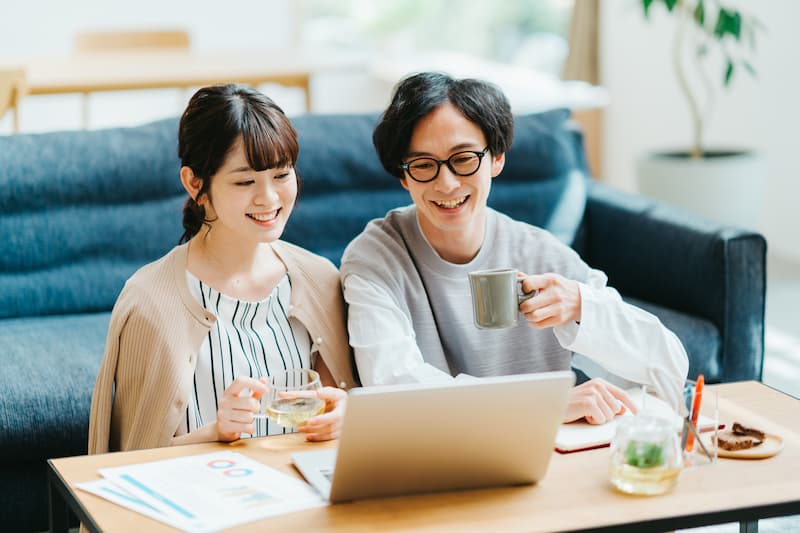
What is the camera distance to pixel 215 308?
1.87 m

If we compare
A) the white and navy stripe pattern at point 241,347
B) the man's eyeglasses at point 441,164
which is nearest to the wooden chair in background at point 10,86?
the white and navy stripe pattern at point 241,347

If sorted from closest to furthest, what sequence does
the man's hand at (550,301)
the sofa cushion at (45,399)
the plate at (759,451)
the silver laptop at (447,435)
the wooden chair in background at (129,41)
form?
the silver laptop at (447,435)
the plate at (759,451)
the man's hand at (550,301)
the sofa cushion at (45,399)
the wooden chair in background at (129,41)

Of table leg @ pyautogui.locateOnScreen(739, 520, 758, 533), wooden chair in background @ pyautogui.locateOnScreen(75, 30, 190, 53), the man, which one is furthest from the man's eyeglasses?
wooden chair in background @ pyautogui.locateOnScreen(75, 30, 190, 53)

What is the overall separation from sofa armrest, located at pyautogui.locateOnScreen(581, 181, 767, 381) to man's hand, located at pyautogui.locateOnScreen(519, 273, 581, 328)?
3.47 ft

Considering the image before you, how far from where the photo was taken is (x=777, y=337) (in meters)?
3.98

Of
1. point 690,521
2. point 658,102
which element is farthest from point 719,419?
point 658,102

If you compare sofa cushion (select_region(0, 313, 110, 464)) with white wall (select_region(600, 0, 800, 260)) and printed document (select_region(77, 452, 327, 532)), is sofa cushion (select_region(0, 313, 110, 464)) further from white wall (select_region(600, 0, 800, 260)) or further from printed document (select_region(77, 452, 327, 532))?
white wall (select_region(600, 0, 800, 260))

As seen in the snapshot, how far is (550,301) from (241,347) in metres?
0.51

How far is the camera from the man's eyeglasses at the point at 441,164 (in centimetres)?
186

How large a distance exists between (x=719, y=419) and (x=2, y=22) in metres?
6.04

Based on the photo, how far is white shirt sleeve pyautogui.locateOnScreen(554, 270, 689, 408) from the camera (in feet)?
5.91

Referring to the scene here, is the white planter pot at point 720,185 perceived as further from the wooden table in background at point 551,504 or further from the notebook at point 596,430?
the wooden table in background at point 551,504

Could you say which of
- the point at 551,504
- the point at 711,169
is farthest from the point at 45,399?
the point at 711,169

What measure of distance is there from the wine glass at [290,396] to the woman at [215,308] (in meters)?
0.21
